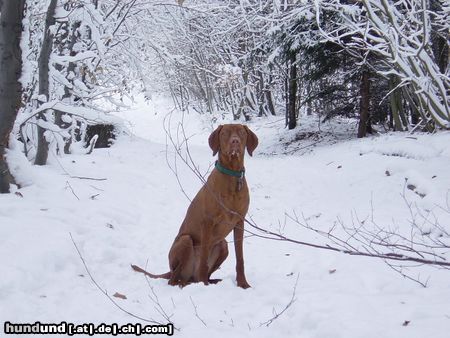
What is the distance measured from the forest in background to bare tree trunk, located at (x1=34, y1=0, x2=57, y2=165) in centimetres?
2

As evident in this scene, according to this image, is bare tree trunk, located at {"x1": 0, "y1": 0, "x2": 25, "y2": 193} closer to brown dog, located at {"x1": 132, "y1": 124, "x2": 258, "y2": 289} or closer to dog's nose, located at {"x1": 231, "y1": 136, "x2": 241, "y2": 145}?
brown dog, located at {"x1": 132, "y1": 124, "x2": 258, "y2": 289}

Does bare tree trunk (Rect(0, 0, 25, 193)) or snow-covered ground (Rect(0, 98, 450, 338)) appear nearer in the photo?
snow-covered ground (Rect(0, 98, 450, 338))

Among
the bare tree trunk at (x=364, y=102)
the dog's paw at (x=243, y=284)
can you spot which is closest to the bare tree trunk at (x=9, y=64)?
the dog's paw at (x=243, y=284)

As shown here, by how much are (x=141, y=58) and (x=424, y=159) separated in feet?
27.2

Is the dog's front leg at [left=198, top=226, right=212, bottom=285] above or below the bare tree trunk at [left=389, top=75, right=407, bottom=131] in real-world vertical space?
below

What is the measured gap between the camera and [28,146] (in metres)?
6.59

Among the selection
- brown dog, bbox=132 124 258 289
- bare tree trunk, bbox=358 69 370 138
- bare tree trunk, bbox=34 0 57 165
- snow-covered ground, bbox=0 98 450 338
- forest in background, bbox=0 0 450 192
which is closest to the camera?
snow-covered ground, bbox=0 98 450 338

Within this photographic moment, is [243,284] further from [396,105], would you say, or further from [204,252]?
[396,105]

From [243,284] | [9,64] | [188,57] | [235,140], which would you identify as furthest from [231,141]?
[188,57]

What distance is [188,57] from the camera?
13055 millimetres

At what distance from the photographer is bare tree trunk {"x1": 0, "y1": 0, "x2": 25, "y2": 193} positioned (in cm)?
441

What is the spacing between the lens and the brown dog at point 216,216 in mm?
3684

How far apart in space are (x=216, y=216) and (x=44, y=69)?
4227mm

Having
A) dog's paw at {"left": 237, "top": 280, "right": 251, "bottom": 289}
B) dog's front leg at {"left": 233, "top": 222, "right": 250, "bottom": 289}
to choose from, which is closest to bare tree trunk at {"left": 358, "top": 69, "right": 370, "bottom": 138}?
dog's front leg at {"left": 233, "top": 222, "right": 250, "bottom": 289}
